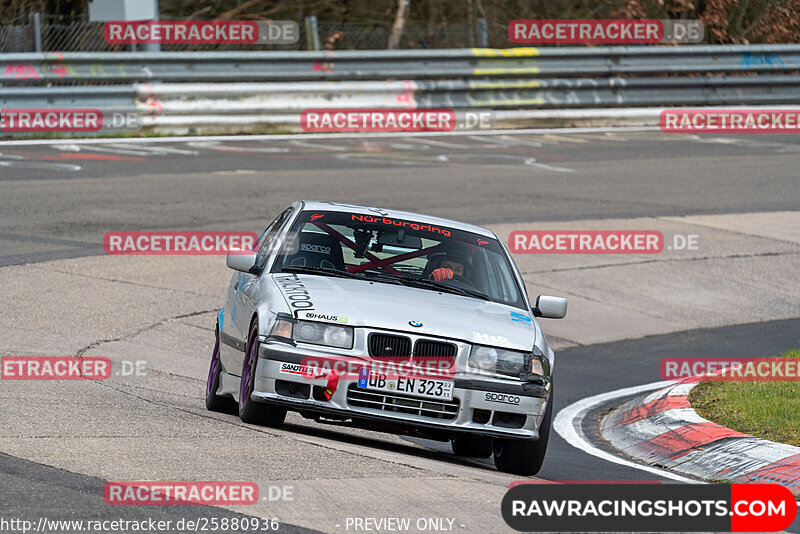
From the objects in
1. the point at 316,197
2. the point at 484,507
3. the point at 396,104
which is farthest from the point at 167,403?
the point at 396,104

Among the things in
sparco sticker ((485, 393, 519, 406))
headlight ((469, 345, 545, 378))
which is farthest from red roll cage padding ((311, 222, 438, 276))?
sparco sticker ((485, 393, 519, 406))

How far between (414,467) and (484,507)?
3.11ft

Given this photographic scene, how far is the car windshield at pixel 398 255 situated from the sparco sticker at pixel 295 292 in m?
0.24

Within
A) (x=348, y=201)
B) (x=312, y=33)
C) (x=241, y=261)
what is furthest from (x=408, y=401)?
(x=312, y=33)

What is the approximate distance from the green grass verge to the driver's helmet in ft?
7.10

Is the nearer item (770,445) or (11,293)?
(770,445)

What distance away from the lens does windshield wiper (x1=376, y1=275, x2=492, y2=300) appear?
867cm

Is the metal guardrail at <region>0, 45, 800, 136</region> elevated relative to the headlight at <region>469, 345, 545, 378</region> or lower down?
elevated

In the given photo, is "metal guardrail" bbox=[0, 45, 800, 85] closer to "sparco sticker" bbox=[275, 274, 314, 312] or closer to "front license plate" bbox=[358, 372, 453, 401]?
"sparco sticker" bbox=[275, 274, 314, 312]

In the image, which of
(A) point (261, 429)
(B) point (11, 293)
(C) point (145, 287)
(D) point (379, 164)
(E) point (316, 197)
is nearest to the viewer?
(A) point (261, 429)

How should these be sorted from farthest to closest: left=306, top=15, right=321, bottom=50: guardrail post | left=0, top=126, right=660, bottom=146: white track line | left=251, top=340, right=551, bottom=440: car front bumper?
left=306, top=15, right=321, bottom=50: guardrail post, left=0, top=126, right=660, bottom=146: white track line, left=251, top=340, right=551, bottom=440: car front bumper

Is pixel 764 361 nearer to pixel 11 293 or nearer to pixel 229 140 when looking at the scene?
pixel 11 293

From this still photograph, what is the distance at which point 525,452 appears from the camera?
807cm

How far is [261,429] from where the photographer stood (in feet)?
25.8
